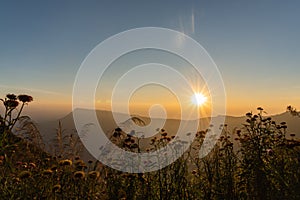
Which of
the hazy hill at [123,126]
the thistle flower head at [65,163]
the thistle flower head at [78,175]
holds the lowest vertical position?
the thistle flower head at [78,175]

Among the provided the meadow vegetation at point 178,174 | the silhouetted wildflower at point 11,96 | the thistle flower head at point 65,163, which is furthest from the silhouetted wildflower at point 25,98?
the thistle flower head at point 65,163

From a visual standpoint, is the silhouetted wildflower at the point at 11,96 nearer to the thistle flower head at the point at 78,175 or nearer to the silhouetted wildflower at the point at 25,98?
the silhouetted wildflower at the point at 25,98

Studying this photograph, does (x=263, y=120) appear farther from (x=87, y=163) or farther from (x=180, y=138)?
(x=87, y=163)

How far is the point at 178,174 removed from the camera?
3635 millimetres

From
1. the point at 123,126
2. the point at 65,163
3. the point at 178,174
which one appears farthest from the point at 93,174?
the point at 178,174

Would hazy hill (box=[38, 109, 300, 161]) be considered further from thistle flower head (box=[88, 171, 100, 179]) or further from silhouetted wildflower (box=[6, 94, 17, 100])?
silhouetted wildflower (box=[6, 94, 17, 100])

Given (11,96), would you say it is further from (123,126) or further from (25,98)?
(123,126)

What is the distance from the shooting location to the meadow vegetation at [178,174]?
10.8 ft

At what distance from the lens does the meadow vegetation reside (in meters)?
3.29

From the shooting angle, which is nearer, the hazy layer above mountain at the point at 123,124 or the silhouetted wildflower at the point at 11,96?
the silhouetted wildflower at the point at 11,96

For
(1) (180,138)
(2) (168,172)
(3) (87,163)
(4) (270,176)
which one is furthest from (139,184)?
(4) (270,176)

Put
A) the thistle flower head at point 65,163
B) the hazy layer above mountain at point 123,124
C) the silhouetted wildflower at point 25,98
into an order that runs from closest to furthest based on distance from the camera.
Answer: the silhouetted wildflower at point 25,98
the thistle flower head at point 65,163
the hazy layer above mountain at point 123,124

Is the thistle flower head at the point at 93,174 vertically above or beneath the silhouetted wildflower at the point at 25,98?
beneath

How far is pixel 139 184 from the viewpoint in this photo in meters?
3.64
